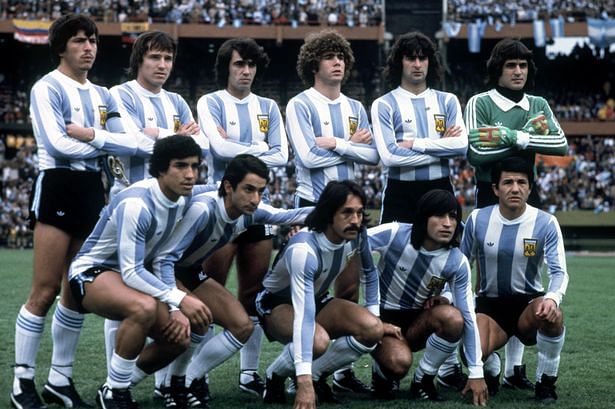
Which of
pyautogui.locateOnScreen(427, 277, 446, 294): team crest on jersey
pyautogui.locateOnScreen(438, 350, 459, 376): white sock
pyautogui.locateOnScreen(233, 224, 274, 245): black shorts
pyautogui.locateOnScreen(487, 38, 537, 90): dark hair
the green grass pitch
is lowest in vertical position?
the green grass pitch

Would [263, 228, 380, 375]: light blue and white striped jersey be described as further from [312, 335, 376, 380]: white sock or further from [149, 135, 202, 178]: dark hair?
[149, 135, 202, 178]: dark hair

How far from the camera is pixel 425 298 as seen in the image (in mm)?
5574

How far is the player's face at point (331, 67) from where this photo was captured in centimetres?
582

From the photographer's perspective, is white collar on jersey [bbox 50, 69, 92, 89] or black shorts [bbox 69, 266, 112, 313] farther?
white collar on jersey [bbox 50, 69, 92, 89]

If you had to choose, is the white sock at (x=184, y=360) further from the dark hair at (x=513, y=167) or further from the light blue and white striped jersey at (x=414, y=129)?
the dark hair at (x=513, y=167)

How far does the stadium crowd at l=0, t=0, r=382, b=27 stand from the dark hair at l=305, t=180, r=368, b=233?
26213 millimetres

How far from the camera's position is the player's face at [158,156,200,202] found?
4.66 m

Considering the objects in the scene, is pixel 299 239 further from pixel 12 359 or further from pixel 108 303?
pixel 12 359

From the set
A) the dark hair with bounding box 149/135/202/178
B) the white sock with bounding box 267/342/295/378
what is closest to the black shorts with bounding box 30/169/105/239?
the dark hair with bounding box 149/135/202/178

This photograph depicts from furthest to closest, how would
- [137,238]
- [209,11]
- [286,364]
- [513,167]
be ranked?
1. [209,11]
2. [513,167]
3. [286,364]
4. [137,238]

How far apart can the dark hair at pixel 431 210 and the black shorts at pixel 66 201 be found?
1.84m

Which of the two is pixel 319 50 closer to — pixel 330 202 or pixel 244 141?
pixel 244 141

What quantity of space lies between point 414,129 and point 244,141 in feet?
3.60

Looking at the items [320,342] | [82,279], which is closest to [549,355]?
[320,342]
